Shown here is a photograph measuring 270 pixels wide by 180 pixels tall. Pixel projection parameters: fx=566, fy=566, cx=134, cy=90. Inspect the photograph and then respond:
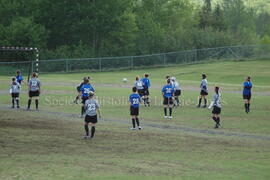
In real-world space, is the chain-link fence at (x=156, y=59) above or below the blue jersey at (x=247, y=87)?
above

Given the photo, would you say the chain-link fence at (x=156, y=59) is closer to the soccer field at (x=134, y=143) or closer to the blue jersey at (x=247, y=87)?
the soccer field at (x=134, y=143)

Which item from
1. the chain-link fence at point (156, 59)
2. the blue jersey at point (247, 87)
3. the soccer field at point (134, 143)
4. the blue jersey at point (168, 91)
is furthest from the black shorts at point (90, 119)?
the chain-link fence at point (156, 59)

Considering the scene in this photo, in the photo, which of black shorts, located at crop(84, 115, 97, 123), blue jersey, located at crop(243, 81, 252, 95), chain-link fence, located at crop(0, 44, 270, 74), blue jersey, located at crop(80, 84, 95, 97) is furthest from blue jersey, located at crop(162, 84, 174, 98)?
chain-link fence, located at crop(0, 44, 270, 74)

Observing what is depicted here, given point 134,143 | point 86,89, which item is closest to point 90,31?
point 86,89

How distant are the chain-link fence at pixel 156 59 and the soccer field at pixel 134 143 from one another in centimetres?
2986

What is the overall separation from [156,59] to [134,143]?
54.7 m

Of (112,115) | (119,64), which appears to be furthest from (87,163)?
(119,64)

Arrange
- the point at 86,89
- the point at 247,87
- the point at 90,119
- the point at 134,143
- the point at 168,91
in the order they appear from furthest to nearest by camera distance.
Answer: the point at 247,87, the point at 168,91, the point at 86,89, the point at 90,119, the point at 134,143

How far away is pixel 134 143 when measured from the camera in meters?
22.4

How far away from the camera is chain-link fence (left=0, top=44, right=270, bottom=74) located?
72.9 meters

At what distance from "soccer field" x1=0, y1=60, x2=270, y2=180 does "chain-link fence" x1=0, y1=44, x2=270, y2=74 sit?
2986 centimetres

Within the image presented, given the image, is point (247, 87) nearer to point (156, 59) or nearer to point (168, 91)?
point (168, 91)

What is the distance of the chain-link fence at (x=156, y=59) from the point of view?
72938mm

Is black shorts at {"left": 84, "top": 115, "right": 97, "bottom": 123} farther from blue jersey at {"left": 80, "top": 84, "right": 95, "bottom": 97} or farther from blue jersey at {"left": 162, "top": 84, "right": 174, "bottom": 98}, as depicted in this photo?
blue jersey at {"left": 162, "top": 84, "right": 174, "bottom": 98}
